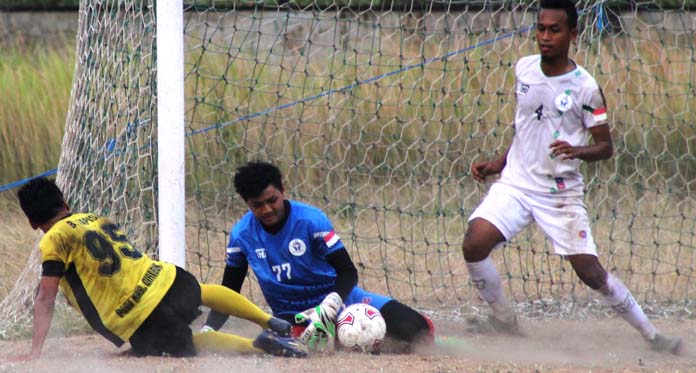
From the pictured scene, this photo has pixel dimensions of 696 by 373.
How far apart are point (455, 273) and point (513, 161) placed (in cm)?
201

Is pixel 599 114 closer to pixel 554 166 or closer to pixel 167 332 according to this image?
pixel 554 166

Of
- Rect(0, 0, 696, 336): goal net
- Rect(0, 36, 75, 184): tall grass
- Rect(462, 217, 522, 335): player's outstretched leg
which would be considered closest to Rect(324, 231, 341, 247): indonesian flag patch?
Rect(462, 217, 522, 335): player's outstretched leg

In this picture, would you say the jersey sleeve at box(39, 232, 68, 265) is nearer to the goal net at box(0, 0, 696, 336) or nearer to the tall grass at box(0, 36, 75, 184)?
the goal net at box(0, 0, 696, 336)

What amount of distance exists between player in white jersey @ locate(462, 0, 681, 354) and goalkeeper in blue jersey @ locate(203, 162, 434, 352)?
1.81 ft

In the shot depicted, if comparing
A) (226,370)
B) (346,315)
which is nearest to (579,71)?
(346,315)

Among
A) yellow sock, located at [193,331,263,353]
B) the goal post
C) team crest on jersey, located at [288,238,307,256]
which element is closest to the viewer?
yellow sock, located at [193,331,263,353]

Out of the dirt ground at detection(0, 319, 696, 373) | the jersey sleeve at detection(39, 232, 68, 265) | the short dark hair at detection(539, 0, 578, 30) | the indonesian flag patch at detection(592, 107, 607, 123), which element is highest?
the short dark hair at detection(539, 0, 578, 30)

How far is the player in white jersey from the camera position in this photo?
5406 mm

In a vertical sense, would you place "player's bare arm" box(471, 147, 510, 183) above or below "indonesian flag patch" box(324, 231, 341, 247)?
above

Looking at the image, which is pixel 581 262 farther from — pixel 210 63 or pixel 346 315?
pixel 210 63

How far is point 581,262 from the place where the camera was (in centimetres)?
553

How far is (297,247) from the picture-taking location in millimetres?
5461

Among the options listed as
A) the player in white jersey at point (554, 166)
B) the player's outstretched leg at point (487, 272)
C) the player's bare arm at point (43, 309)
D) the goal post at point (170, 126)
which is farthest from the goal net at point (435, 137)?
the player's bare arm at point (43, 309)

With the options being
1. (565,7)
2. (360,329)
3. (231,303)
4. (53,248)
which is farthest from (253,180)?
(565,7)
